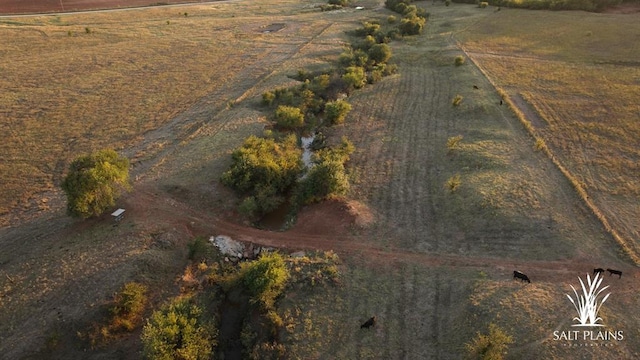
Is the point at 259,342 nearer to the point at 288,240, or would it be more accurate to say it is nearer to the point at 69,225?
the point at 288,240

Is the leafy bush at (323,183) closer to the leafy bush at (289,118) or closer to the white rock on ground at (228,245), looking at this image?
the white rock on ground at (228,245)

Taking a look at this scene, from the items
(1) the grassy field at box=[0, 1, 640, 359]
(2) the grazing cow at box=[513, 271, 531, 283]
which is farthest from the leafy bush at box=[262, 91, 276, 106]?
(2) the grazing cow at box=[513, 271, 531, 283]

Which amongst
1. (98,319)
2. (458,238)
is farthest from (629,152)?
(98,319)

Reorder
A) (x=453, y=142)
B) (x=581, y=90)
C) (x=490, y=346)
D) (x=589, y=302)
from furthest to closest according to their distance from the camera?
(x=581, y=90) → (x=453, y=142) → (x=589, y=302) → (x=490, y=346)

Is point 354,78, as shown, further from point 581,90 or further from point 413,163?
point 581,90

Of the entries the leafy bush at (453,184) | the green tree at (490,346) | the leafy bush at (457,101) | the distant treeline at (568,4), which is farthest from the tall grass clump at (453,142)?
the distant treeline at (568,4)

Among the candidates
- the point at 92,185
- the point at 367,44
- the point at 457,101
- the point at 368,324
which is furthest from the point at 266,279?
the point at 367,44

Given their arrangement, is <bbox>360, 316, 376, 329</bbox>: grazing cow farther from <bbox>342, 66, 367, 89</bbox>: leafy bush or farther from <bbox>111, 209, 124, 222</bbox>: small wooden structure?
<bbox>342, 66, 367, 89</bbox>: leafy bush

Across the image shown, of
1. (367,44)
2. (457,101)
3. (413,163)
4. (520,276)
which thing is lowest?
(520,276)
